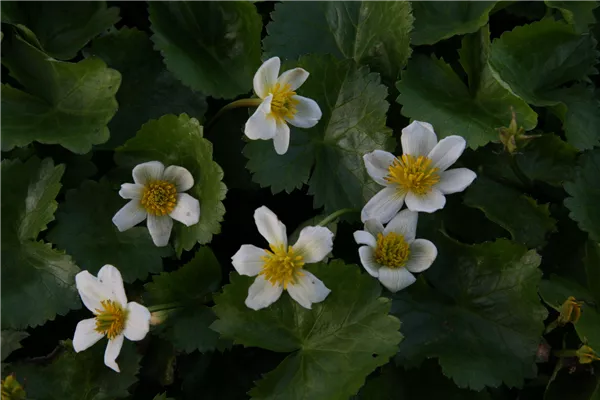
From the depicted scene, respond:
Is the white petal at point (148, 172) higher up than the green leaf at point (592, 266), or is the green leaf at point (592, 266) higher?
the white petal at point (148, 172)

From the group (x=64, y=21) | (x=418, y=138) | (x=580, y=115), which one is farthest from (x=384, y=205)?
(x=64, y=21)

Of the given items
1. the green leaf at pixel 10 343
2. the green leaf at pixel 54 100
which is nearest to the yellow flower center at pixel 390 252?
the green leaf at pixel 54 100

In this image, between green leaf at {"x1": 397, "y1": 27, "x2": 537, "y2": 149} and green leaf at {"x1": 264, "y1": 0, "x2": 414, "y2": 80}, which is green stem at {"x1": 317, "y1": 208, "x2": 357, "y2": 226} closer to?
green leaf at {"x1": 397, "y1": 27, "x2": 537, "y2": 149}

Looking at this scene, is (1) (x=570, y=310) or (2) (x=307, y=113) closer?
(1) (x=570, y=310)

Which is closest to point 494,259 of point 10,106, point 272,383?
point 272,383

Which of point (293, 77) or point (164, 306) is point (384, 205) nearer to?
point (293, 77)

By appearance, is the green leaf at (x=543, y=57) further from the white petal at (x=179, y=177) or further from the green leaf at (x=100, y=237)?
the green leaf at (x=100, y=237)
